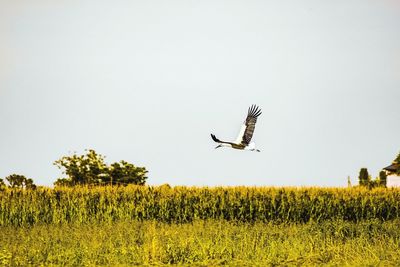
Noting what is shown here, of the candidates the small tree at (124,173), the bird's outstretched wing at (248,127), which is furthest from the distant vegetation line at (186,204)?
the small tree at (124,173)

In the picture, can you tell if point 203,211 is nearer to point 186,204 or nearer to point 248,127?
point 186,204

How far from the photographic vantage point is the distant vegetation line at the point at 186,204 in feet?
87.4

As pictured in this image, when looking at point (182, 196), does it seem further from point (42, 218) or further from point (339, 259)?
point (339, 259)

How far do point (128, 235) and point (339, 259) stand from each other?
6.92m

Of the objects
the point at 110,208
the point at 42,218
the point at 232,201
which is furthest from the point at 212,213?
the point at 42,218

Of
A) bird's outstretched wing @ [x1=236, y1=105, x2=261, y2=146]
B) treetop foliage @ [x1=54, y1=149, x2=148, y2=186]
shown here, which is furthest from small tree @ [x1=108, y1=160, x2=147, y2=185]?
bird's outstretched wing @ [x1=236, y1=105, x2=261, y2=146]

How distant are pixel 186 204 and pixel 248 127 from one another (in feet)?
23.6

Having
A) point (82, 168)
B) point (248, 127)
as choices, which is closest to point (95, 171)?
point (82, 168)

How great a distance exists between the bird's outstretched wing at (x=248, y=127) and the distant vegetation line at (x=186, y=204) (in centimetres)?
594

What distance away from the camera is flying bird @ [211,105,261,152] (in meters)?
20.8

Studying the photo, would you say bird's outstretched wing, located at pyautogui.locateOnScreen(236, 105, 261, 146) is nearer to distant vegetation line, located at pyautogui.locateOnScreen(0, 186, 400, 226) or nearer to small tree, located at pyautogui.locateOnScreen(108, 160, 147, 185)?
distant vegetation line, located at pyautogui.locateOnScreen(0, 186, 400, 226)

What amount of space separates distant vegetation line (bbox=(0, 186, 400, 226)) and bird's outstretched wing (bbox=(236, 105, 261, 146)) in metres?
5.94

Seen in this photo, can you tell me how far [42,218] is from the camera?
87.0 ft

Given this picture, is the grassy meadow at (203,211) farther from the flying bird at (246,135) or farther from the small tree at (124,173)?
the small tree at (124,173)
